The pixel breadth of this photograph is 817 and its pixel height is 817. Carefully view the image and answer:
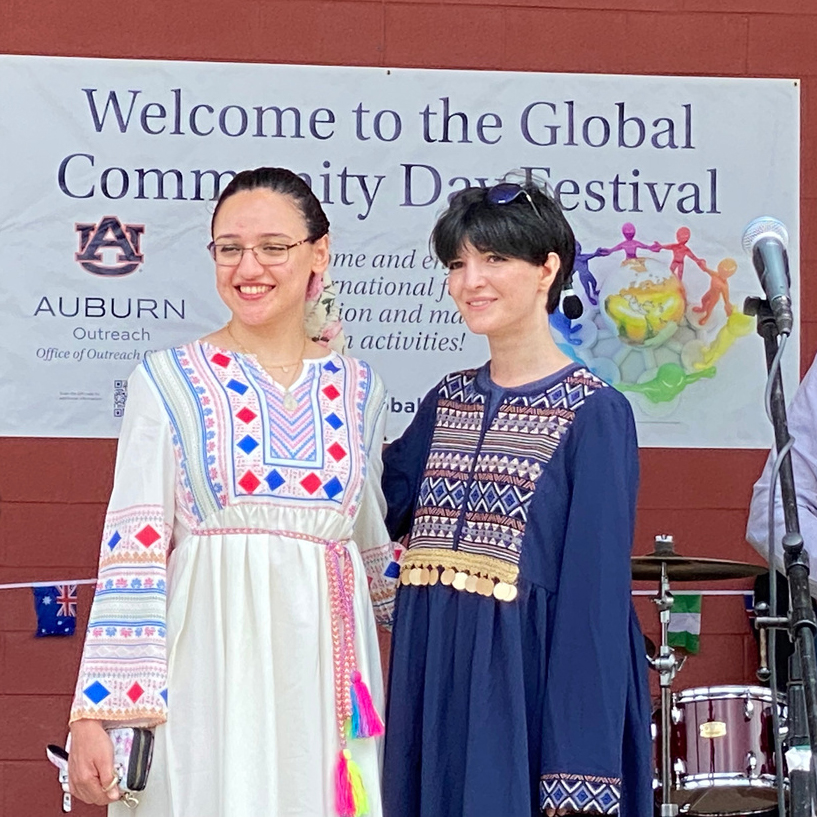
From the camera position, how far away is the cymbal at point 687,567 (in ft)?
13.0

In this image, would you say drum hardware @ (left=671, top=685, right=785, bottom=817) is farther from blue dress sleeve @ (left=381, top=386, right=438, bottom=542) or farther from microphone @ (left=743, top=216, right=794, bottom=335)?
microphone @ (left=743, top=216, right=794, bottom=335)

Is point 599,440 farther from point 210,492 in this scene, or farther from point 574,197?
point 574,197

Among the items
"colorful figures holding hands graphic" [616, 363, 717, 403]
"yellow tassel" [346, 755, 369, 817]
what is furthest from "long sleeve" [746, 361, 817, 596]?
"yellow tassel" [346, 755, 369, 817]

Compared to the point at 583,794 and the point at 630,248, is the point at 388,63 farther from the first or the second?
the point at 583,794

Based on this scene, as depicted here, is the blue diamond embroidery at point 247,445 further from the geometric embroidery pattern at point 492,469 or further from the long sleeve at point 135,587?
the geometric embroidery pattern at point 492,469

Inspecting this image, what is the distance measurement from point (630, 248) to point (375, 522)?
1.88 meters

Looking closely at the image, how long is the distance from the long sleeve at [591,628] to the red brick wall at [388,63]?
1.95 meters

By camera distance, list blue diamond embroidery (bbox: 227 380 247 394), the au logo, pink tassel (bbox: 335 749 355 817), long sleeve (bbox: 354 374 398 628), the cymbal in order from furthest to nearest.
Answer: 1. the au logo
2. the cymbal
3. long sleeve (bbox: 354 374 398 628)
4. blue diamond embroidery (bbox: 227 380 247 394)
5. pink tassel (bbox: 335 749 355 817)

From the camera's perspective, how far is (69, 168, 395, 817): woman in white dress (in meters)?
2.52

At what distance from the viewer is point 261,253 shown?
270cm

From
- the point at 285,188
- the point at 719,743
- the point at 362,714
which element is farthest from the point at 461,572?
the point at 719,743

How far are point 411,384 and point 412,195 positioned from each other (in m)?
0.53

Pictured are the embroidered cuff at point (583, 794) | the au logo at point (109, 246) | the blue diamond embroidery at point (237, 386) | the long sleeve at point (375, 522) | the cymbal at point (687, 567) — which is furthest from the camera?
the au logo at point (109, 246)

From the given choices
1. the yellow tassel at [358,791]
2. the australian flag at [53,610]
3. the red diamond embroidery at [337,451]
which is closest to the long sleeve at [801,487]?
→ the red diamond embroidery at [337,451]
